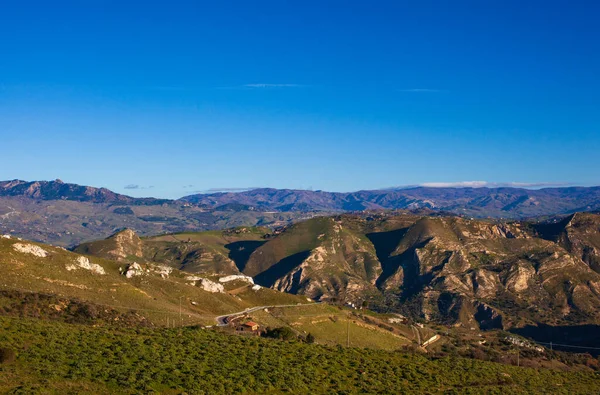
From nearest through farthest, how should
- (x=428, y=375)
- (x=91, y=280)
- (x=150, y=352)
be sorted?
(x=150, y=352) → (x=428, y=375) → (x=91, y=280)

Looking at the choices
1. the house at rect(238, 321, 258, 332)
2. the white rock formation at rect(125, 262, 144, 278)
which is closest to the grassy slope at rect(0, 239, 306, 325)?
the white rock formation at rect(125, 262, 144, 278)

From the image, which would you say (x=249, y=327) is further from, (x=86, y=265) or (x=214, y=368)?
(x=214, y=368)

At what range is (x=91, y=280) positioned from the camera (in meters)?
131

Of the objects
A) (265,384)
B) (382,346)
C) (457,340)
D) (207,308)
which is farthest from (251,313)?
(265,384)

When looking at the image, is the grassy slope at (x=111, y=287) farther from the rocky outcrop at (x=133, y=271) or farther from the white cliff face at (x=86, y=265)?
the rocky outcrop at (x=133, y=271)

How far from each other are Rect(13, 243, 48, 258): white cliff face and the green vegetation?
72.2 m

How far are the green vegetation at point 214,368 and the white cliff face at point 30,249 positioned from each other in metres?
72.2

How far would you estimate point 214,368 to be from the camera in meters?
57.9

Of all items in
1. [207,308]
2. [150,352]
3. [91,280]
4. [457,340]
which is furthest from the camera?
[457,340]

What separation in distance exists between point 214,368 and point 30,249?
98076 mm

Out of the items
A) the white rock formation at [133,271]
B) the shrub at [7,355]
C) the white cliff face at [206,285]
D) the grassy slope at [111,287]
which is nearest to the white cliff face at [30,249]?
the grassy slope at [111,287]

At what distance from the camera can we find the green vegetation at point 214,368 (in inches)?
1957

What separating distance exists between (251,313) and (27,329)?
9019cm

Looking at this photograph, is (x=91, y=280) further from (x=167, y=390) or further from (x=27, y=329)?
(x=167, y=390)
